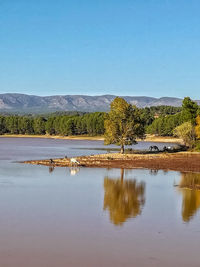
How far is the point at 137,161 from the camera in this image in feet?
202

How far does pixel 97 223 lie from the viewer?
23859 millimetres

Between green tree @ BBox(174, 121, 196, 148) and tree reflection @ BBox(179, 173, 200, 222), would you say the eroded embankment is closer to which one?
tree reflection @ BBox(179, 173, 200, 222)

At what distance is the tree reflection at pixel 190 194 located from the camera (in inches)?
1073

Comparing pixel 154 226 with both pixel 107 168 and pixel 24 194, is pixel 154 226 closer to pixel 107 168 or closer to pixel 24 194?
pixel 24 194

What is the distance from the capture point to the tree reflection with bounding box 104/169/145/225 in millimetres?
26270

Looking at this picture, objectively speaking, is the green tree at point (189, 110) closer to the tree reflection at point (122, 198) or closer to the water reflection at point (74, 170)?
the water reflection at point (74, 170)

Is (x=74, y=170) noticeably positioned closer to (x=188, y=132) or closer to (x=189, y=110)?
(x=188, y=132)

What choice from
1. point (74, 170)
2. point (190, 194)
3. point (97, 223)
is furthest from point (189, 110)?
point (97, 223)

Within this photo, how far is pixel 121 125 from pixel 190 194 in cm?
3931

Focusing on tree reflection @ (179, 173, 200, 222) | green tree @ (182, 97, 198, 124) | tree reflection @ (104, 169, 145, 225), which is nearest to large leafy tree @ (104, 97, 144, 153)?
green tree @ (182, 97, 198, 124)

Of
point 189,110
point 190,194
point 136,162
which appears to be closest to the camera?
point 190,194

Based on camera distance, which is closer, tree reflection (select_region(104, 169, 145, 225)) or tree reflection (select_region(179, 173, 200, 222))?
tree reflection (select_region(104, 169, 145, 225))

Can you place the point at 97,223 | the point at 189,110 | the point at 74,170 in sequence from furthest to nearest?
1. the point at 189,110
2. the point at 74,170
3. the point at 97,223

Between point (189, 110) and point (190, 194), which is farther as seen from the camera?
point (189, 110)
